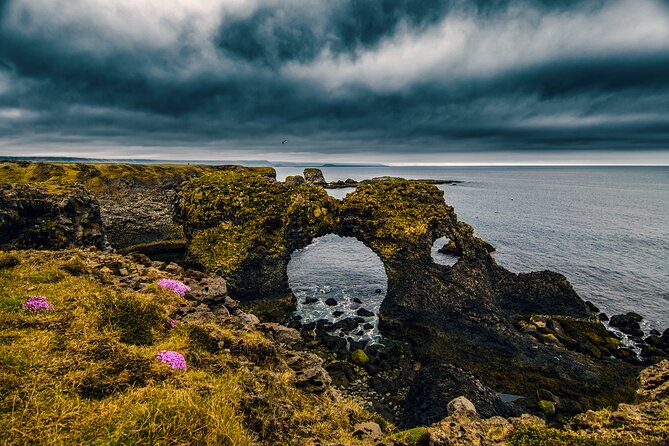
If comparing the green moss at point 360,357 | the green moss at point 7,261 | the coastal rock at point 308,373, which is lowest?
the green moss at point 360,357

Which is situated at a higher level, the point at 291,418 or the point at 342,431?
the point at 291,418

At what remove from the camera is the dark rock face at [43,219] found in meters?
28.5

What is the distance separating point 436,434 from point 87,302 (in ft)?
38.0

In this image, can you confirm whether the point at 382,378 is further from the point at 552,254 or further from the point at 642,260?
the point at 642,260

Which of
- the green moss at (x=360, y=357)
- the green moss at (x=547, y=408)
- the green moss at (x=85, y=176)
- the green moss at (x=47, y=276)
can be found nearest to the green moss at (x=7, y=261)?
the green moss at (x=47, y=276)

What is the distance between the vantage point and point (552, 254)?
59094 millimetres

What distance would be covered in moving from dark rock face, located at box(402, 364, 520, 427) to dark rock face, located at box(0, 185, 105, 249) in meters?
33.1

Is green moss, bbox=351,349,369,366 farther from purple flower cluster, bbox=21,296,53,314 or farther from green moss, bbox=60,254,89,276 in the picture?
purple flower cluster, bbox=21,296,53,314

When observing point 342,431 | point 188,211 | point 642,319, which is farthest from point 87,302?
point 642,319

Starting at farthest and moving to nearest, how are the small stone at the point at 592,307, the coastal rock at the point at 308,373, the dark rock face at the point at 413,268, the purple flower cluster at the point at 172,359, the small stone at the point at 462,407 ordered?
the small stone at the point at 592,307
the dark rock face at the point at 413,268
the small stone at the point at 462,407
the coastal rock at the point at 308,373
the purple flower cluster at the point at 172,359

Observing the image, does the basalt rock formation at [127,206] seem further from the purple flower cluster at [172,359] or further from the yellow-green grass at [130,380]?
the purple flower cluster at [172,359]

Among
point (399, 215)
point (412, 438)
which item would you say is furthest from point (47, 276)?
point (399, 215)

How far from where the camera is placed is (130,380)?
724 cm

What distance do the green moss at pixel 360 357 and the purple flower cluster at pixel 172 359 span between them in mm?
19474
